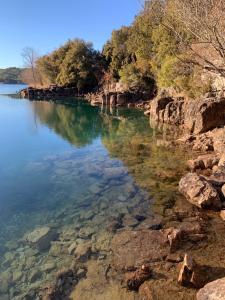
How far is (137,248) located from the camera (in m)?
5.75

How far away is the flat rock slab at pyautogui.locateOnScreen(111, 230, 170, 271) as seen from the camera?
537cm

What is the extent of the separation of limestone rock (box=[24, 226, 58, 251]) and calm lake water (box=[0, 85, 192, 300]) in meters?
0.07

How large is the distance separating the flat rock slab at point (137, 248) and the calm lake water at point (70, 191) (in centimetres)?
28

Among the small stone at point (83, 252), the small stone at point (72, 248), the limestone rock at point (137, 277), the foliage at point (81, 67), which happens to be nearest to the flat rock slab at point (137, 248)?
the limestone rock at point (137, 277)

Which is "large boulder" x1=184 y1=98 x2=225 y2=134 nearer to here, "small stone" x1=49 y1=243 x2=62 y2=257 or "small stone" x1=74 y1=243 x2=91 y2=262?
"small stone" x1=74 y1=243 x2=91 y2=262

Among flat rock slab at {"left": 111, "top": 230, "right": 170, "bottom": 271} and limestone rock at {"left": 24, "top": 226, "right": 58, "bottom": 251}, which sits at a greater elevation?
flat rock slab at {"left": 111, "top": 230, "right": 170, "bottom": 271}

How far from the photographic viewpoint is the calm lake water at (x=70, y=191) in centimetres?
561

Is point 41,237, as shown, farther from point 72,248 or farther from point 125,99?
point 125,99

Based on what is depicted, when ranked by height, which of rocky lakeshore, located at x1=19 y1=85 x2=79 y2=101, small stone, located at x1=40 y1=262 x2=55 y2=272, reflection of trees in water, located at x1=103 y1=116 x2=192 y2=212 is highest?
rocky lakeshore, located at x1=19 y1=85 x2=79 y2=101

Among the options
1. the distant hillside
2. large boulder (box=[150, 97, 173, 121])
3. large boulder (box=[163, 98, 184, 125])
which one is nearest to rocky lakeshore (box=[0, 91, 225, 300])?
large boulder (box=[163, 98, 184, 125])

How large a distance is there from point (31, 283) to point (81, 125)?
18.3 meters

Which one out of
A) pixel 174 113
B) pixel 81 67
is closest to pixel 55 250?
pixel 174 113

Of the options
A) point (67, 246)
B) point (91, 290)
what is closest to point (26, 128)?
point (67, 246)

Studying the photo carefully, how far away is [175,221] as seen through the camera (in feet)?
22.5
